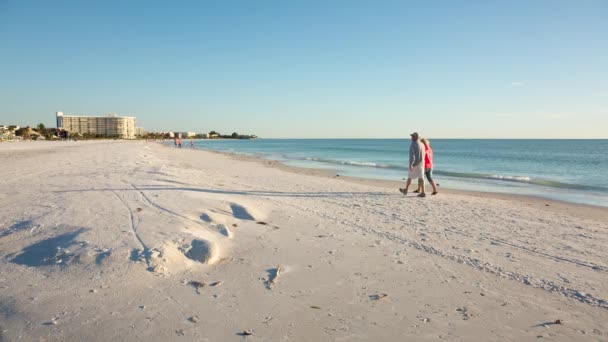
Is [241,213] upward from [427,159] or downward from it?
downward

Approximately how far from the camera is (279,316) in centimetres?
312

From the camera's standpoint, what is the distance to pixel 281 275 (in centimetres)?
400

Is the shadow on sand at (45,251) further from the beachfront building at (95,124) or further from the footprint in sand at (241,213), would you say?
the beachfront building at (95,124)

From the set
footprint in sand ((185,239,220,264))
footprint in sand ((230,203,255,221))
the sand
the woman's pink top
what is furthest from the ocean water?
footprint in sand ((185,239,220,264))

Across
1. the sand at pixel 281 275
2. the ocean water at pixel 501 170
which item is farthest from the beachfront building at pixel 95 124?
the sand at pixel 281 275

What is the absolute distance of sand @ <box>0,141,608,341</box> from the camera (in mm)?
2967

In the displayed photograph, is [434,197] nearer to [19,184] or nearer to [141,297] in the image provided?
[141,297]

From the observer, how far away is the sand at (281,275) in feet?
9.73

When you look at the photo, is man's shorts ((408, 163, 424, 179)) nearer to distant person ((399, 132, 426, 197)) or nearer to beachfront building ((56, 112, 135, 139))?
distant person ((399, 132, 426, 197))

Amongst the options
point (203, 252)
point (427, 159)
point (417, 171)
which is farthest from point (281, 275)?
point (427, 159)

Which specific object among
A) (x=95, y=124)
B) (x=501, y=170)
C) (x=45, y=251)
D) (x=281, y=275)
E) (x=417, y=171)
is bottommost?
(x=501, y=170)

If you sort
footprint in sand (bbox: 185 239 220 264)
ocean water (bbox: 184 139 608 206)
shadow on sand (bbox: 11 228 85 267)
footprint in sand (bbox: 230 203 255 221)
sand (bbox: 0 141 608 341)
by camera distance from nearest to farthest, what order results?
sand (bbox: 0 141 608 341), shadow on sand (bbox: 11 228 85 267), footprint in sand (bbox: 185 239 220 264), footprint in sand (bbox: 230 203 255 221), ocean water (bbox: 184 139 608 206)

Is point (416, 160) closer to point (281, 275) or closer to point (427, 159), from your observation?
point (427, 159)

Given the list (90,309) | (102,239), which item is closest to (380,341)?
(90,309)
